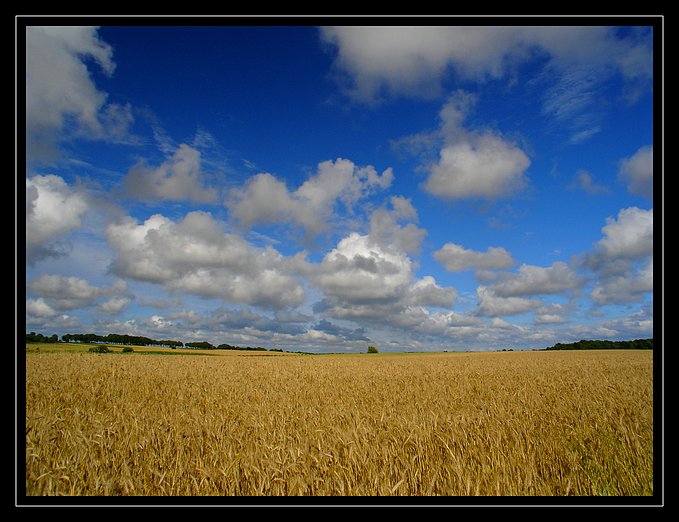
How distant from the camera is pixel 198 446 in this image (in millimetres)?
5363

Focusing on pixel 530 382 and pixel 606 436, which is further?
pixel 530 382

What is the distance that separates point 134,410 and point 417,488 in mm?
6139

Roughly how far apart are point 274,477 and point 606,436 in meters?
5.52

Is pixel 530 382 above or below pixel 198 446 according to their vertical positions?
below

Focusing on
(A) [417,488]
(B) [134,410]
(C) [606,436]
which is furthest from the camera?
(B) [134,410]
